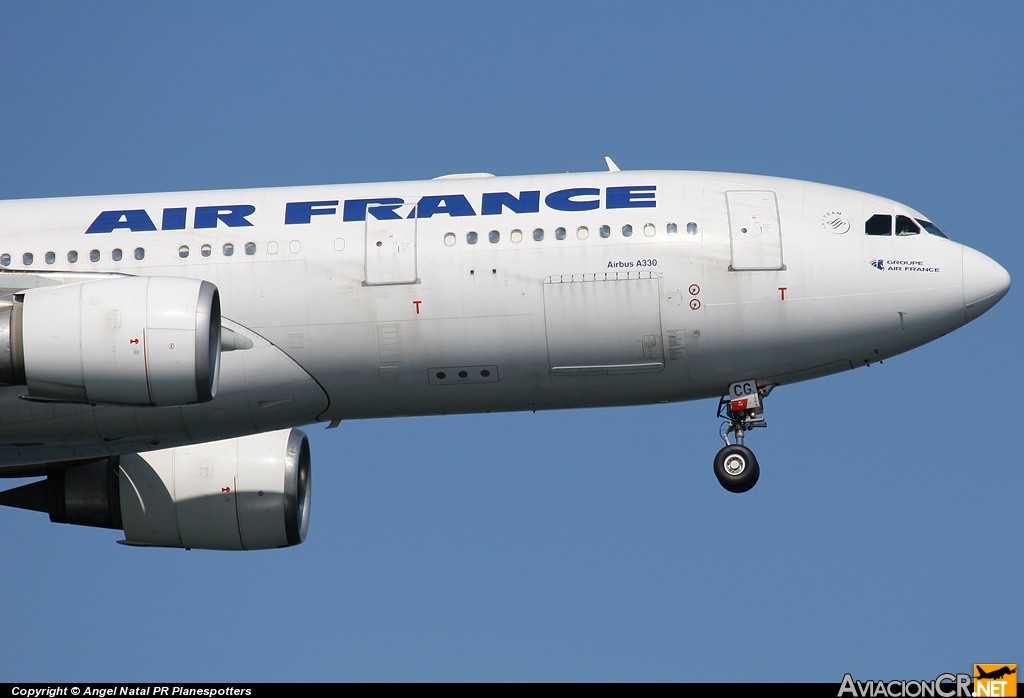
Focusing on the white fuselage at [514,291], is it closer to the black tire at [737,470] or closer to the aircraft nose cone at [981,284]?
the aircraft nose cone at [981,284]

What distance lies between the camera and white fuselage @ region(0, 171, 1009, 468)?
36.5m

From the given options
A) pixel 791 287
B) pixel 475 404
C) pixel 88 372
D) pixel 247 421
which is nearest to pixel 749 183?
pixel 791 287

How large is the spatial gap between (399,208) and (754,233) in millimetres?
6596

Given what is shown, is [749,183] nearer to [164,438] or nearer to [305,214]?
[305,214]

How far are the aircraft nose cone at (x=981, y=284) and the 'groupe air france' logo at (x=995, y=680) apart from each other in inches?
259

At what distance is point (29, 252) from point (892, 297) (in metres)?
16.1

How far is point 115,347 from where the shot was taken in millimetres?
33469

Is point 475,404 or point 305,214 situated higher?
point 305,214

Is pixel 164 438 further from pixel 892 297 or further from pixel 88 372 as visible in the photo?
pixel 892 297

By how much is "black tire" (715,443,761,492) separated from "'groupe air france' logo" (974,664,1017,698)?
5684 millimetres

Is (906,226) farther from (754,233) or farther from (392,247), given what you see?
(392,247)

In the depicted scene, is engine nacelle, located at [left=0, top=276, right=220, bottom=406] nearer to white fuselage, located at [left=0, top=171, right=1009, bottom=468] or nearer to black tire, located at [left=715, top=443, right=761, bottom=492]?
white fuselage, located at [left=0, top=171, right=1009, bottom=468]

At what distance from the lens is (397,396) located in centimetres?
3734

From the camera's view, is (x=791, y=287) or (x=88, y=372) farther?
(x=791, y=287)
